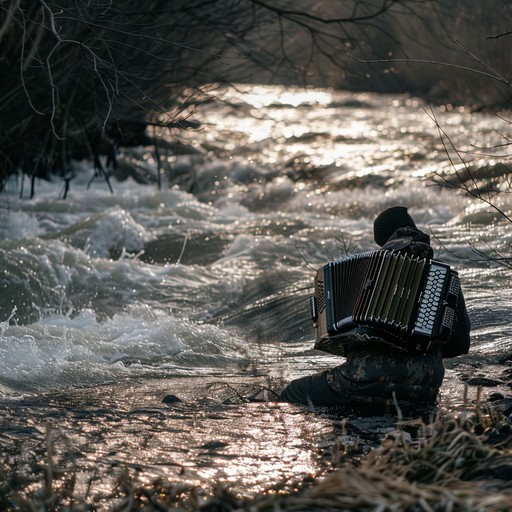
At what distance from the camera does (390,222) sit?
21.1 ft

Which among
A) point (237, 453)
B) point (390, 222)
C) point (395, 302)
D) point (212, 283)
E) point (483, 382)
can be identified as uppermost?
point (390, 222)

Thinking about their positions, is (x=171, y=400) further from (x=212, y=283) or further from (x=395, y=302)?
(x=212, y=283)

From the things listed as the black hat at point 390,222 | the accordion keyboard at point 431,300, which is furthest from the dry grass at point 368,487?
the black hat at point 390,222

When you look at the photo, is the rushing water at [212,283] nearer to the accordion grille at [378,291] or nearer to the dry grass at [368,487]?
the dry grass at [368,487]

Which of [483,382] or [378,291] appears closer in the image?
[378,291]

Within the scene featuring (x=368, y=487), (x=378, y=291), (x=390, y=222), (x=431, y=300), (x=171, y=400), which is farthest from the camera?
(x=171, y=400)

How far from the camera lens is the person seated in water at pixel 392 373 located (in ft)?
20.0

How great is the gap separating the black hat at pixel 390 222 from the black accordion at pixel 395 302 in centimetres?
25

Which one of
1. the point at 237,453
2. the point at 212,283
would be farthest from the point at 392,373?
the point at 212,283

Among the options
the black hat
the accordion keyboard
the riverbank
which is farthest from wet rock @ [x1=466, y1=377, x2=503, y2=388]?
the black hat

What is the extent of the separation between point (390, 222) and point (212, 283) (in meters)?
5.21

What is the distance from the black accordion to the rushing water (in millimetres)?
493

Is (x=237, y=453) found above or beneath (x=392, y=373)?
beneath

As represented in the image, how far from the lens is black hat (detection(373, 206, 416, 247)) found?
6.41 meters
